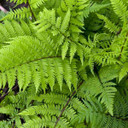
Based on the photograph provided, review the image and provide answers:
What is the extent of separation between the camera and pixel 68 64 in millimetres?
2158

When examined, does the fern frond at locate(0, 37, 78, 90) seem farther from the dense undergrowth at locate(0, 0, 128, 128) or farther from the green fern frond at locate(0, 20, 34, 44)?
the green fern frond at locate(0, 20, 34, 44)

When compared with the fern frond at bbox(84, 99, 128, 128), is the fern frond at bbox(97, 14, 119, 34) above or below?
above

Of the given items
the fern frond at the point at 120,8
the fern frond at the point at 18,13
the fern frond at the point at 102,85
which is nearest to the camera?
the fern frond at the point at 120,8

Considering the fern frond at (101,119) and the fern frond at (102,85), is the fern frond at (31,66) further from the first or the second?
the fern frond at (101,119)

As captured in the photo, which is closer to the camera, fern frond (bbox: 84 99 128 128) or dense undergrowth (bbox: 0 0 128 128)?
dense undergrowth (bbox: 0 0 128 128)

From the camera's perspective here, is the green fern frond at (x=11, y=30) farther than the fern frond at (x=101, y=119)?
Yes

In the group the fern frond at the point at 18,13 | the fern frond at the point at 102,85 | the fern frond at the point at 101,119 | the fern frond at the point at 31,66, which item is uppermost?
the fern frond at the point at 18,13

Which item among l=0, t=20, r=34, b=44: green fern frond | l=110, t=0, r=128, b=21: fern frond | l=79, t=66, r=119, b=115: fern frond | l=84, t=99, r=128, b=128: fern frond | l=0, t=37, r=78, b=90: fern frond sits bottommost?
l=84, t=99, r=128, b=128: fern frond

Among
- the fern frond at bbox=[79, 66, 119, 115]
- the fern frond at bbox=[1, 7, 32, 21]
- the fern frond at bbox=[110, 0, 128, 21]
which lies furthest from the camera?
the fern frond at bbox=[1, 7, 32, 21]

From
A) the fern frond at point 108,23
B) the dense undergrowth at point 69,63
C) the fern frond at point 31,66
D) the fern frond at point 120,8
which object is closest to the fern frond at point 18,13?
the dense undergrowth at point 69,63

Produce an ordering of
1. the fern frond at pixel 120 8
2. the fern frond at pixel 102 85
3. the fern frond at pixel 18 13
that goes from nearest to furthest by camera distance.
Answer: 1. the fern frond at pixel 120 8
2. the fern frond at pixel 102 85
3. the fern frond at pixel 18 13

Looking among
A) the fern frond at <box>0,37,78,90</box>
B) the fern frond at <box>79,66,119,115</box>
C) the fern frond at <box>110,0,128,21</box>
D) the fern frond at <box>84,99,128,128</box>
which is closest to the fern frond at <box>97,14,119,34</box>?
the fern frond at <box>110,0,128,21</box>

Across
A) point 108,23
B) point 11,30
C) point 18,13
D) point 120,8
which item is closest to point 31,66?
point 11,30

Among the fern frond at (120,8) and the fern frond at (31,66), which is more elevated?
the fern frond at (120,8)
